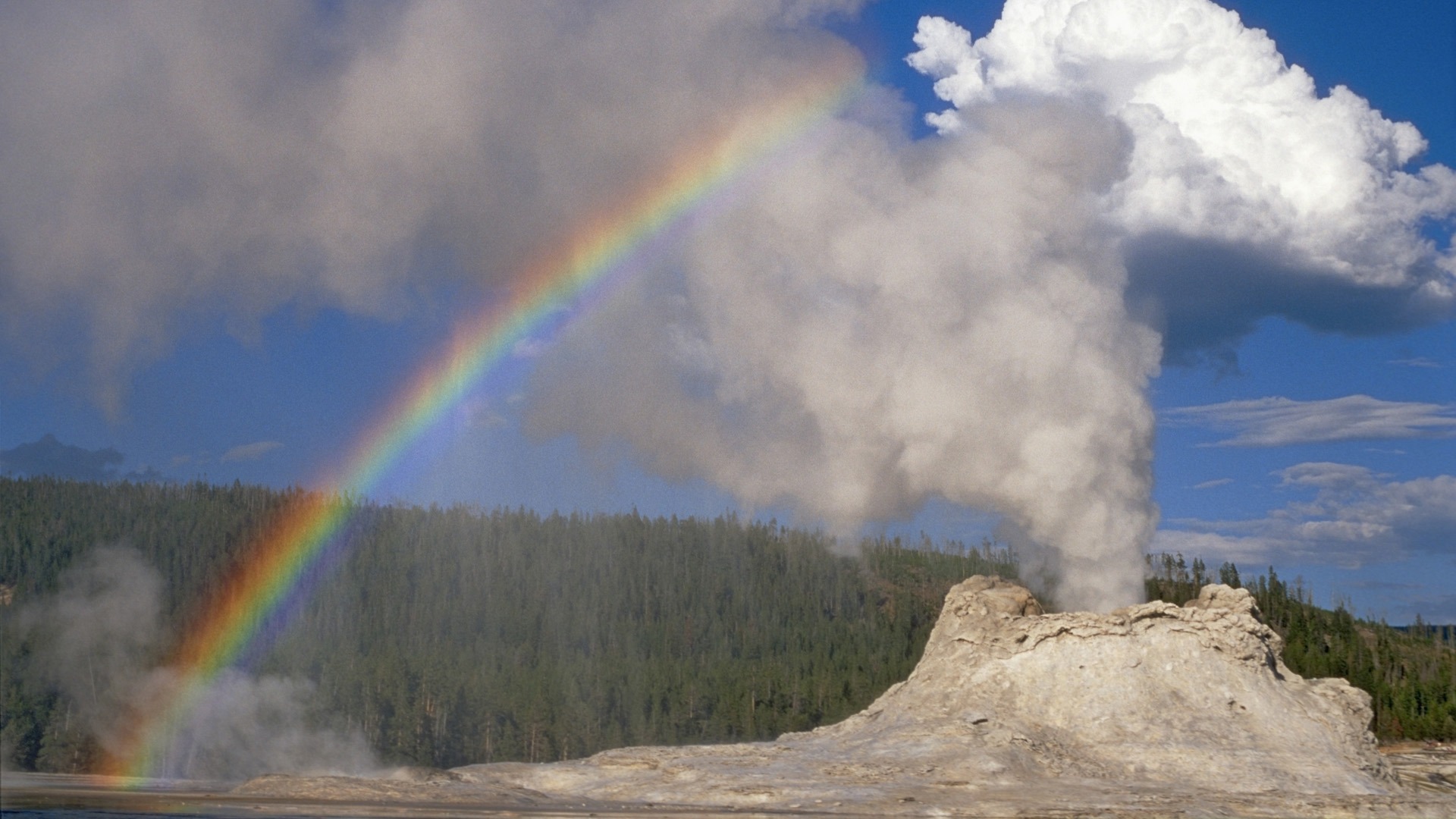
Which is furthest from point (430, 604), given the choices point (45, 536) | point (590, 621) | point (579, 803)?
point (579, 803)

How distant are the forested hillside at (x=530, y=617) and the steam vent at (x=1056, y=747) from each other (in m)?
36.2

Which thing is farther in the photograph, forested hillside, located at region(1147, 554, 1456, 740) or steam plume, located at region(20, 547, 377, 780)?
forested hillside, located at region(1147, 554, 1456, 740)

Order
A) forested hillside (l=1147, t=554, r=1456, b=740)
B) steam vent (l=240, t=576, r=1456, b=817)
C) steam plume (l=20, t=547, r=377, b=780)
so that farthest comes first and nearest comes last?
forested hillside (l=1147, t=554, r=1456, b=740), steam plume (l=20, t=547, r=377, b=780), steam vent (l=240, t=576, r=1456, b=817)

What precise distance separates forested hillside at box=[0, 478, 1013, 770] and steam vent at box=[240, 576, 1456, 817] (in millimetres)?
36150

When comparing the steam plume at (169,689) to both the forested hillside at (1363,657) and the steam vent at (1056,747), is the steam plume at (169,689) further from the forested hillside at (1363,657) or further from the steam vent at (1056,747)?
the forested hillside at (1363,657)

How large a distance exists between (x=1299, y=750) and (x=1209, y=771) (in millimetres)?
3982

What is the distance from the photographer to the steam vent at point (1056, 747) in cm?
3938

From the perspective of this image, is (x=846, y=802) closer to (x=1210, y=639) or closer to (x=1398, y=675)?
(x=1210, y=639)

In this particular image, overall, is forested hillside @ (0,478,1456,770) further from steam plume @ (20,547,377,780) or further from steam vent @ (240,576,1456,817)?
steam vent @ (240,576,1456,817)

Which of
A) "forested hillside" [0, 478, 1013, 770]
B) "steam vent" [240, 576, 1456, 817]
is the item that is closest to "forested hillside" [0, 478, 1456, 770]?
"forested hillside" [0, 478, 1013, 770]

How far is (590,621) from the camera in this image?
5084 inches

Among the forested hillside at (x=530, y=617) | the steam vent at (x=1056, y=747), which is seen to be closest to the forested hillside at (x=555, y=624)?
the forested hillside at (x=530, y=617)

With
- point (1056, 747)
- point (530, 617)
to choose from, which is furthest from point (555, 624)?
point (1056, 747)

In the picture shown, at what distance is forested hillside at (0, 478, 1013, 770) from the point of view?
89812mm
